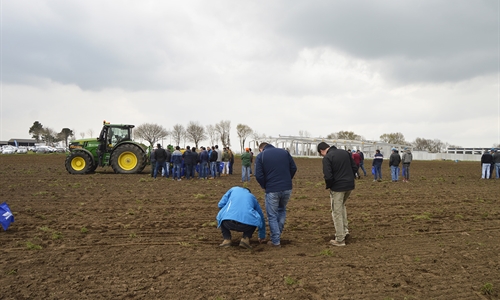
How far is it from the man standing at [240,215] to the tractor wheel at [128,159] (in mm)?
12879

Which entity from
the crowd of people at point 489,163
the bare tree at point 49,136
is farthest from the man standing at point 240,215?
the bare tree at point 49,136

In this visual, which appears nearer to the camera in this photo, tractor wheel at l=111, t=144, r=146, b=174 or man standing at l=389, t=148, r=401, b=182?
man standing at l=389, t=148, r=401, b=182

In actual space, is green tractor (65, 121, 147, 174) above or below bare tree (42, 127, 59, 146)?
below

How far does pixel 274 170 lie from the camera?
6.02 meters

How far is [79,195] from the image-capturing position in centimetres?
1109

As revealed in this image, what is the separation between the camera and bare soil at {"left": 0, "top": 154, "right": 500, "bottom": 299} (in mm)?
4230

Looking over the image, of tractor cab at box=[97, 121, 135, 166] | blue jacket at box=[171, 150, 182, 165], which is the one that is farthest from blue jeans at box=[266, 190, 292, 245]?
tractor cab at box=[97, 121, 135, 166]

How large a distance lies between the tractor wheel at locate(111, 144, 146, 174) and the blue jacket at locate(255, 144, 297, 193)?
12848mm

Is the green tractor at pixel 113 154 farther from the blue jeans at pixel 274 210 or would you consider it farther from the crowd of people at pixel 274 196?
the blue jeans at pixel 274 210

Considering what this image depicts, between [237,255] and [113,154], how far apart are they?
1382 cm

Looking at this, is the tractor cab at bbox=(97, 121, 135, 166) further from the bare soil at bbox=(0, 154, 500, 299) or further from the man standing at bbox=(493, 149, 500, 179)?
the man standing at bbox=(493, 149, 500, 179)

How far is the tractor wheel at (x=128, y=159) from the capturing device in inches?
699

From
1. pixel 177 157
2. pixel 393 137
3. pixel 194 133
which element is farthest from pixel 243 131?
pixel 177 157

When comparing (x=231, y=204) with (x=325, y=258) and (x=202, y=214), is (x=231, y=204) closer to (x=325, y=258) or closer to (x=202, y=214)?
(x=325, y=258)
